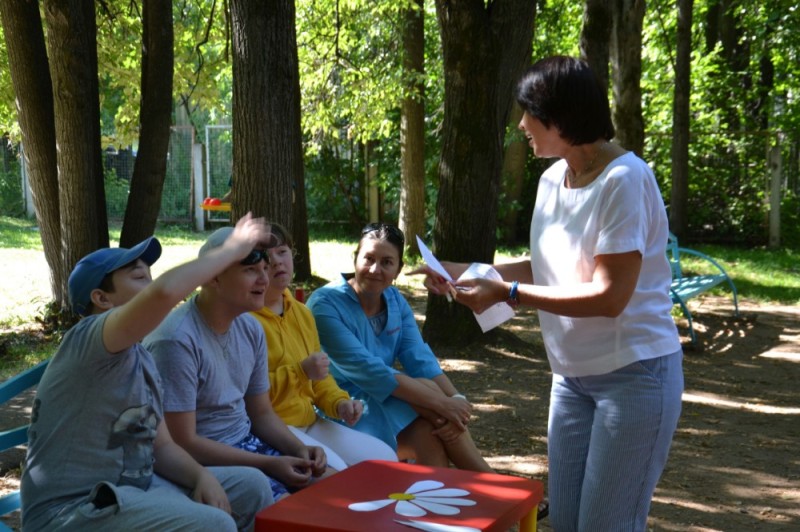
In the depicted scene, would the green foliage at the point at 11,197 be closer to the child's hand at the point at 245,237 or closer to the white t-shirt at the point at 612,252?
the child's hand at the point at 245,237

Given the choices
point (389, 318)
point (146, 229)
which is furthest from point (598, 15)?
point (389, 318)

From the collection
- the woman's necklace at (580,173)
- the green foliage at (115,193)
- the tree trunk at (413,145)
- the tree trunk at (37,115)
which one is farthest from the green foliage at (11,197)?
the woman's necklace at (580,173)

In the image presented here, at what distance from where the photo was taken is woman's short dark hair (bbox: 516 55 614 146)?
2.85 metres

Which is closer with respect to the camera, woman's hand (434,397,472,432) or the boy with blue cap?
the boy with blue cap

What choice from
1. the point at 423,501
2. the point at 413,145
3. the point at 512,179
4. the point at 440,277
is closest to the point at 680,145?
the point at 512,179

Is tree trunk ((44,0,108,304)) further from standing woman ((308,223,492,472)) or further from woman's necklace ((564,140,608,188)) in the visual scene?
woman's necklace ((564,140,608,188))

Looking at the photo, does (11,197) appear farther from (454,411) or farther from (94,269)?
(94,269)

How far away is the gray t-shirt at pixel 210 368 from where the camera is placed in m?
3.31

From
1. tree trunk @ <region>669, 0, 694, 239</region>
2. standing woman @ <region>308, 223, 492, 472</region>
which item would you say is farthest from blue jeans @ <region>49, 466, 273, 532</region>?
tree trunk @ <region>669, 0, 694, 239</region>

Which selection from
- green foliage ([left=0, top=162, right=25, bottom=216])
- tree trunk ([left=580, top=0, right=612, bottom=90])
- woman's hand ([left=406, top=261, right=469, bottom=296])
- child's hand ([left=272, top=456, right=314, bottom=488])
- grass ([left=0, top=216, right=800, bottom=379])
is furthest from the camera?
green foliage ([left=0, top=162, right=25, bottom=216])

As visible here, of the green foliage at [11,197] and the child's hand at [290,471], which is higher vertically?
the green foliage at [11,197]

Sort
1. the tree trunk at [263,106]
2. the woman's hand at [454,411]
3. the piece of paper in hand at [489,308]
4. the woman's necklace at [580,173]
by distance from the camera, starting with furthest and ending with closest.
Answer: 1. the tree trunk at [263,106]
2. the woman's hand at [454,411]
3. the piece of paper in hand at [489,308]
4. the woman's necklace at [580,173]

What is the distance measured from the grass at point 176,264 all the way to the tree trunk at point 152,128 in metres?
1.40

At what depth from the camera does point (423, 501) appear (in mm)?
2861
